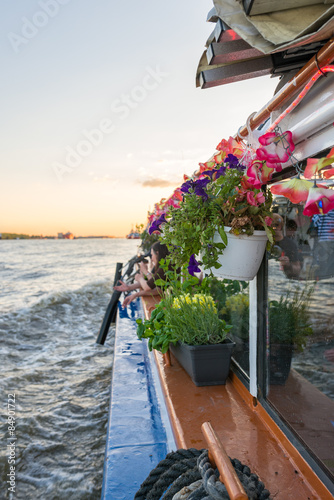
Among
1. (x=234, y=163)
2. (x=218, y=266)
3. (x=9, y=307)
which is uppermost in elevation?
(x=234, y=163)

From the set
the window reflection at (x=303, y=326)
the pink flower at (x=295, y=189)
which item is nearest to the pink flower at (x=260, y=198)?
the window reflection at (x=303, y=326)

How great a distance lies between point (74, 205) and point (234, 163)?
27.5m

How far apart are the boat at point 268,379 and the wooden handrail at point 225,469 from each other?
1.82ft

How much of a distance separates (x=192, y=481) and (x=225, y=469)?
10.8 inches

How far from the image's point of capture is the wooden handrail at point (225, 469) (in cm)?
83

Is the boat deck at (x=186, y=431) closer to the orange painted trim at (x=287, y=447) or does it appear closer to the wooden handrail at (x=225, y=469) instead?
the orange painted trim at (x=287, y=447)

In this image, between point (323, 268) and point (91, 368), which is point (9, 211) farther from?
point (323, 268)

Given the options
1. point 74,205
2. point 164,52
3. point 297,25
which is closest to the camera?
point 297,25

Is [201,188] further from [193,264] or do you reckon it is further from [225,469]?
[225,469]

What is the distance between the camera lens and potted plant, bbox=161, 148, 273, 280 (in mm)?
A: 1896

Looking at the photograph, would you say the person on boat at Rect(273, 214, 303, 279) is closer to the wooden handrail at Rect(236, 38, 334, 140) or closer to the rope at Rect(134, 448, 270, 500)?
the wooden handrail at Rect(236, 38, 334, 140)

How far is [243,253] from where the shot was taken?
6.49 ft

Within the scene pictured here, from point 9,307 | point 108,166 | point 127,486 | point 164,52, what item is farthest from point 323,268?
point 108,166

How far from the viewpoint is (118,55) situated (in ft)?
21.1
